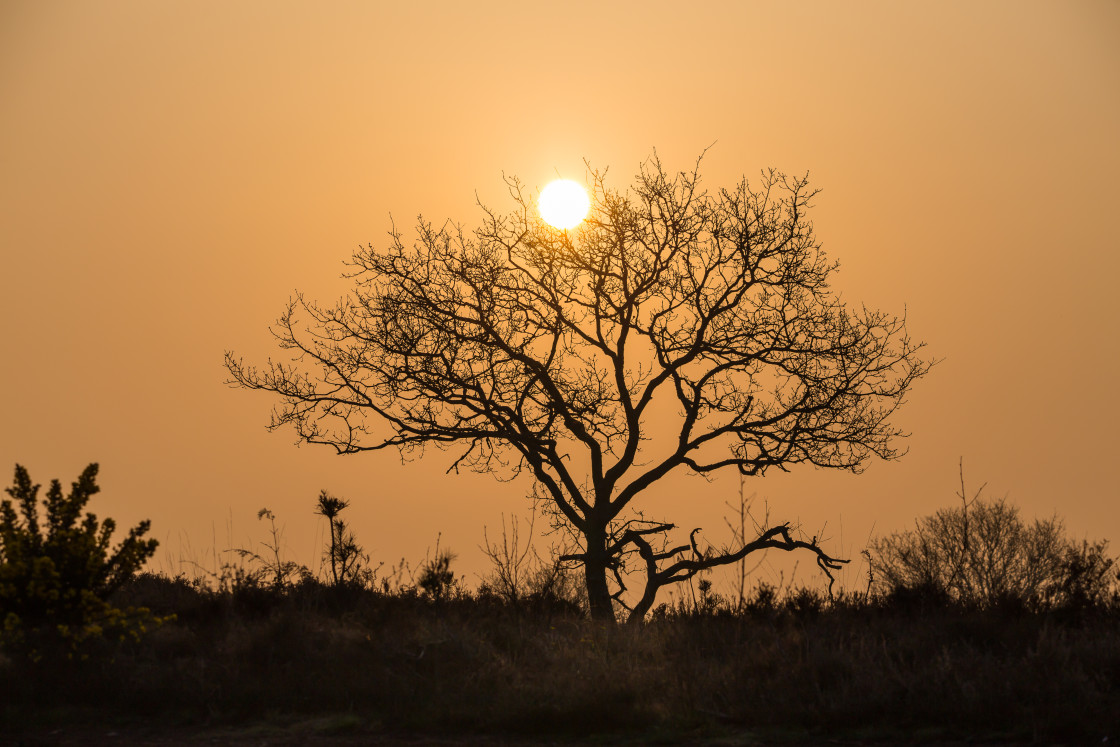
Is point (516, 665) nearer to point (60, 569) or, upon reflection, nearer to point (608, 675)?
point (608, 675)

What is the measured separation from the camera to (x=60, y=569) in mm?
11344

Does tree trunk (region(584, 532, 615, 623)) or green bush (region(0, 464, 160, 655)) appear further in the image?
tree trunk (region(584, 532, 615, 623))

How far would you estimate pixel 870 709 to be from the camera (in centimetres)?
975

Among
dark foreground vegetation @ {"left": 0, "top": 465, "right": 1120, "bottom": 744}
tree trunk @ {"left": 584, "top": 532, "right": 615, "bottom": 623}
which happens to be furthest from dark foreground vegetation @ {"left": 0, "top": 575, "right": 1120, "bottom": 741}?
tree trunk @ {"left": 584, "top": 532, "right": 615, "bottom": 623}

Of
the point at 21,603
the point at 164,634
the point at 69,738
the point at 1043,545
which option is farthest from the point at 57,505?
the point at 1043,545

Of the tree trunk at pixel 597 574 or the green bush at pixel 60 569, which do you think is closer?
the green bush at pixel 60 569

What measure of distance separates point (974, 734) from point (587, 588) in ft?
30.1

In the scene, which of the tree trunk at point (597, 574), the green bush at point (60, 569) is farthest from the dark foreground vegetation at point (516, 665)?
the tree trunk at point (597, 574)

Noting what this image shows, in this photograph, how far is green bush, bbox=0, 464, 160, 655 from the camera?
36.5 ft

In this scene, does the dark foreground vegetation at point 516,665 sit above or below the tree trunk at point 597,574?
below

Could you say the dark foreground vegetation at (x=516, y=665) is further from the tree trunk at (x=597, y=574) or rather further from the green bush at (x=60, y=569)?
the tree trunk at (x=597, y=574)

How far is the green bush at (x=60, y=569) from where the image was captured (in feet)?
36.5

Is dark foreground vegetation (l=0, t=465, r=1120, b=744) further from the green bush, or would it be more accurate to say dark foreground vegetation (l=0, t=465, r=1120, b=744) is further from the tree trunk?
the tree trunk

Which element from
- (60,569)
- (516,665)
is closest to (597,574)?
(516,665)
